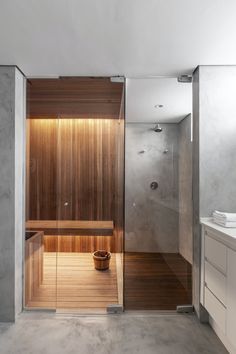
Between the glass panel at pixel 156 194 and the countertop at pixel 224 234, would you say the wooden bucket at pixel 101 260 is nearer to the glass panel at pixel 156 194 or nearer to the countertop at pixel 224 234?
the glass panel at pixel 156 194

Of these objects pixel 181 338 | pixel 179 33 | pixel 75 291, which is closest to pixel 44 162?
pixel 75 291

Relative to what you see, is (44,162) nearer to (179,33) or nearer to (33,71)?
(33,71)

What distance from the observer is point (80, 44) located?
199cm

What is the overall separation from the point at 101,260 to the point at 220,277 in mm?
1377

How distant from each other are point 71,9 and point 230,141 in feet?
5.71

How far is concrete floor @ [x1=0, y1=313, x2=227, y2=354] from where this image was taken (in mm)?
1971

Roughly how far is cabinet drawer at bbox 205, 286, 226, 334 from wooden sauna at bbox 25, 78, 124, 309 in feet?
3.24

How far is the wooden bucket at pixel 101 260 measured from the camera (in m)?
2.85

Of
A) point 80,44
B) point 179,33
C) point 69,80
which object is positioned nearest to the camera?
point 179,33

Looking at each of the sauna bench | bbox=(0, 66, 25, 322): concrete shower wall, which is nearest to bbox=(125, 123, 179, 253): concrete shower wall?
the sauna bench

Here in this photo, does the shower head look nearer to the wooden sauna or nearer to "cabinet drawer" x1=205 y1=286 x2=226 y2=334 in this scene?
the wooden sauna

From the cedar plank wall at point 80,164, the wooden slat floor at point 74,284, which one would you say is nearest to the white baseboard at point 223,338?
the wooden slat floor at point 74,284

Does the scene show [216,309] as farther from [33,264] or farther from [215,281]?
[33,264]

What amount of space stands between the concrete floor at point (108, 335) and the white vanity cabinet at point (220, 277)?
0.82 feet
